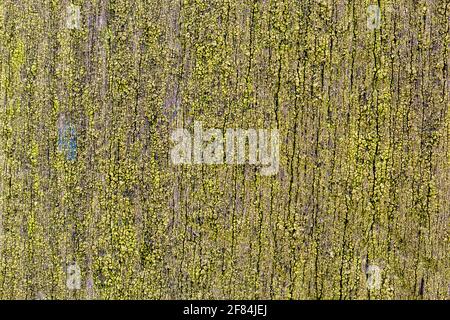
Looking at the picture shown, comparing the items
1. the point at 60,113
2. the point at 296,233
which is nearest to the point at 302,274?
the point at 296,233

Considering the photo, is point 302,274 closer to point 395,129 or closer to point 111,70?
point 395,129

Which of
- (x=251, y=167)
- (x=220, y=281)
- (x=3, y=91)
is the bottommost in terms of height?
(x=220, y=281)

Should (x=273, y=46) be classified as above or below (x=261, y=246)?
above
